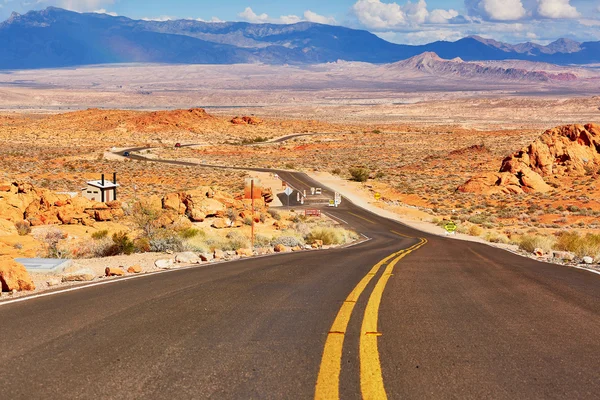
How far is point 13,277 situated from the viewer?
878 centimetres

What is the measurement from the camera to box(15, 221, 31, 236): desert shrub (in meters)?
20.9

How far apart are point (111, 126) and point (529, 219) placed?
103 meters

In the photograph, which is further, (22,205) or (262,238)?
(22,205)

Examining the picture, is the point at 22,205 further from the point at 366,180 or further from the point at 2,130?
the point at 2,130

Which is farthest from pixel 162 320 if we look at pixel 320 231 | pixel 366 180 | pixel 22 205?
pixel 366 180

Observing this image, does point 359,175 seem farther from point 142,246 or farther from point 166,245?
point 166,245

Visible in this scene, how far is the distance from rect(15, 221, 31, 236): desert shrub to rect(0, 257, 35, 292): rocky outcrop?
12836mm

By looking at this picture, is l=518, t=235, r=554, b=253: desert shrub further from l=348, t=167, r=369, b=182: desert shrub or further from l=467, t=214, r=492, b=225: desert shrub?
l=348, t=167, r=369, b=182: desert shrub

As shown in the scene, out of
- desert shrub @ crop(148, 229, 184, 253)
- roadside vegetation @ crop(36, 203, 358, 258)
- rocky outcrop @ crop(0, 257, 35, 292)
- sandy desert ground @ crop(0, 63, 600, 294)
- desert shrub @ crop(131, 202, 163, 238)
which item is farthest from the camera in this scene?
sandy desert ground @ crop(0, 63, 600, 294)

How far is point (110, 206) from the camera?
27359 millimetres

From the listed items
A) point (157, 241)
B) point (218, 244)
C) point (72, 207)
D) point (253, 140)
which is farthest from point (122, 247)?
point (253, 140)

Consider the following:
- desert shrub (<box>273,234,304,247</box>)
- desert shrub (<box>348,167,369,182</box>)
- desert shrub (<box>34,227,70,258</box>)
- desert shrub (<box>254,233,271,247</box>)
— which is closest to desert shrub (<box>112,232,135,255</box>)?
desert shrub (<box>34,227,70,258</box>)

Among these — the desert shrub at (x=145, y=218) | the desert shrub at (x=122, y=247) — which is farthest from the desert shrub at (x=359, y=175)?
the desert shrub at (x=122, y=247)

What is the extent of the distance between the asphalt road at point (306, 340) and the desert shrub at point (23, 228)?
1407 cm
